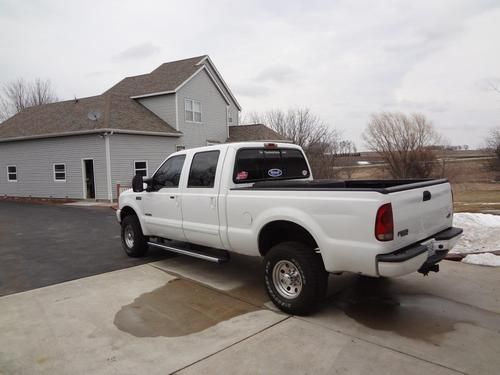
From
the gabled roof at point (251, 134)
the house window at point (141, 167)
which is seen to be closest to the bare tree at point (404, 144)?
the gabled roof at point (251, 134)

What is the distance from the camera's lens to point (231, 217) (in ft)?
16.7

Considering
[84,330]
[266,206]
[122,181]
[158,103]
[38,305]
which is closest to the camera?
[84,330]

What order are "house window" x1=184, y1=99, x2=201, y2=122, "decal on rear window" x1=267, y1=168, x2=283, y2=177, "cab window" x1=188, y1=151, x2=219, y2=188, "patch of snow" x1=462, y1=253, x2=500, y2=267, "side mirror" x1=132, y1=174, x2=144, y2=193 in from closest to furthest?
"cab window" x1=188, y1=151, x2=219, y2=188, "decal on rear window" x1=267, y1=168, x2=283, y2=177, "patch of snow" x1=462, y1=253, x2=500, y2=267, "side mirror" x1=132, y1=174, x2=144, y2=193, "house window" x1=184, y1=99, x2=201, y2=122

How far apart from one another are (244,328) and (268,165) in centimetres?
251

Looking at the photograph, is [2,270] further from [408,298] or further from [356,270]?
[408,298]

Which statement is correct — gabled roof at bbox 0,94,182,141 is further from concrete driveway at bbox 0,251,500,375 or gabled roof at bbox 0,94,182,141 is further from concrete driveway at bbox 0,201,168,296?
concrete driveway at bbox 0,251,500,375

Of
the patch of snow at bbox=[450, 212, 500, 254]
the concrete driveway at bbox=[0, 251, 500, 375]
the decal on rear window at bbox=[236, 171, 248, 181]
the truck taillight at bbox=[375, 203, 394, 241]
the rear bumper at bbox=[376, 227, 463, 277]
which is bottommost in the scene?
the concrete driveway at bbox=[0, 251, 500, 375]

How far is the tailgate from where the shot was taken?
12.3 feet

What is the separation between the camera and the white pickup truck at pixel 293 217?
3725 millimetres

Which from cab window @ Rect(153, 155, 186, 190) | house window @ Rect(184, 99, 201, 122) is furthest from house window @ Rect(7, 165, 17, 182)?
cab window @ Rect(153, 155, 186, 190)

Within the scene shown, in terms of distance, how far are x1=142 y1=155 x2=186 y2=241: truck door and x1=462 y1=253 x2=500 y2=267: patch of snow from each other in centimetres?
493

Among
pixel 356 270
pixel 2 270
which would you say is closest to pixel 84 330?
pixel 356 270

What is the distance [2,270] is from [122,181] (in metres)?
13.0

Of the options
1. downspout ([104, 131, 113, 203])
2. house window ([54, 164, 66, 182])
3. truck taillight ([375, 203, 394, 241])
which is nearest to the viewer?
truck taillight ([375, 203, 394, 241])
